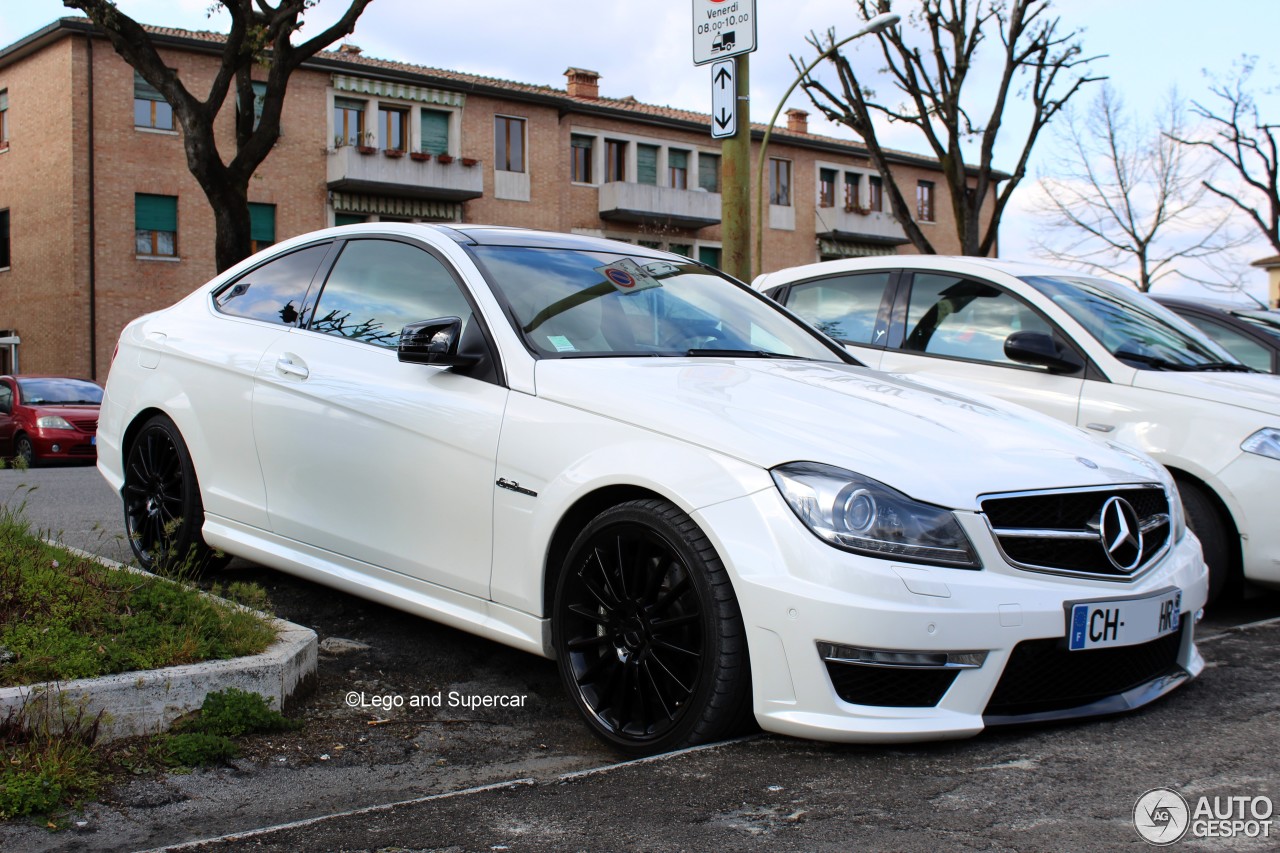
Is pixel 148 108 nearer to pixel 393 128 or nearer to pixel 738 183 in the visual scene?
pixel 393 128

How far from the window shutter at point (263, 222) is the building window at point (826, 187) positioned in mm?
21050

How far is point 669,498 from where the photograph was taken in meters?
3.27

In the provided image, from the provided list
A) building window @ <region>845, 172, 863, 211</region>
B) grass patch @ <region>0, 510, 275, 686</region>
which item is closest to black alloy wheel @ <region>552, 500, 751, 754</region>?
grass patch @ <region>0, 510, 275, 686</region>

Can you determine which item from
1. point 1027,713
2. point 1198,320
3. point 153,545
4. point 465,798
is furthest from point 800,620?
point 1198,320

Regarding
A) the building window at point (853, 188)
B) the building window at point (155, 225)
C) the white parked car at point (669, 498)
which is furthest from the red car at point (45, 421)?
the building window at point (853, 188)

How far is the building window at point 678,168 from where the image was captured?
4159cm

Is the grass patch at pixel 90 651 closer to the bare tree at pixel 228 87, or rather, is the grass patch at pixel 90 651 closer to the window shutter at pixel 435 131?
the bare tree at pixel 228 87

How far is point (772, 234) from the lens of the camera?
43.8 metres

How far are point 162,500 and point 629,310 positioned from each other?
242cm

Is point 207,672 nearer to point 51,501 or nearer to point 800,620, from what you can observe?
point 800,620

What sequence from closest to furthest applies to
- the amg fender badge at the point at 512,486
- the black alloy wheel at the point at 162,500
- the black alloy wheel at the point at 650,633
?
the black alloy wheel at the point at 650,633 → the amg fender badge at the point at 512,486 → the black alloy wheel at the point at 162,500

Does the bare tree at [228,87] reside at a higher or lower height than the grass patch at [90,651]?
higher

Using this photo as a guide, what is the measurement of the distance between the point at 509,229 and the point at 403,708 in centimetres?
193

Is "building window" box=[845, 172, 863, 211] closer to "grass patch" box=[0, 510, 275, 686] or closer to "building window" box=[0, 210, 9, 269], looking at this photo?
"building window" box=[0, 210, 9, 269]
